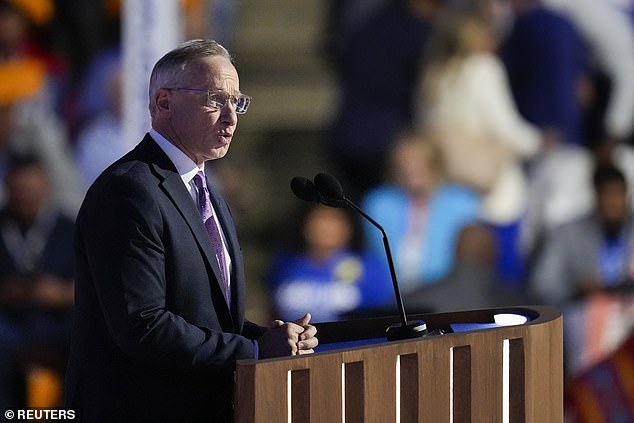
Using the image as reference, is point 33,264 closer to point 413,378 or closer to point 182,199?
point 182,199

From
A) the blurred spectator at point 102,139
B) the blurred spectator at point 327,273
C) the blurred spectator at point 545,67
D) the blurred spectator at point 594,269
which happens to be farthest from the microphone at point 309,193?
the blurred spectator at point 545,67

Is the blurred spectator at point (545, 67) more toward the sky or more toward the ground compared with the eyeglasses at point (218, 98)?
more toward the sky

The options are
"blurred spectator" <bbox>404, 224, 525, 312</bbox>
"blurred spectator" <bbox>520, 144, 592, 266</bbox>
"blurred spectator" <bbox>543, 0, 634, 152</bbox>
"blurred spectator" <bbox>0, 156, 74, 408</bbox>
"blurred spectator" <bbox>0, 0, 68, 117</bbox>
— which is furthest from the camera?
"blurred spectator" <bbox>543, 0, 634, 152</bbox>

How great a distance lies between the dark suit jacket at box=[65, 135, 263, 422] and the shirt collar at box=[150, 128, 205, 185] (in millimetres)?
12

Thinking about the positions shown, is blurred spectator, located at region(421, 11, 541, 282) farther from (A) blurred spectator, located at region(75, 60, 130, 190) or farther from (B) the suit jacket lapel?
(B) the suit jacket lapel

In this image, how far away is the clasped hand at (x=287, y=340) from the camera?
2.95 m

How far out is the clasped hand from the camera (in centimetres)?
295

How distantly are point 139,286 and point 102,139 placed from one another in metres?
4.60

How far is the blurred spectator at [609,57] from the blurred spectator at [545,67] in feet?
0.30

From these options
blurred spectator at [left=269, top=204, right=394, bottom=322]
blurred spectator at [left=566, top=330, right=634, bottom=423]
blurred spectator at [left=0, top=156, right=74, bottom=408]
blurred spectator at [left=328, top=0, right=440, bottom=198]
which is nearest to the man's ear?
blurred spectator at [left=566, top=330, right=634, bottom=423]

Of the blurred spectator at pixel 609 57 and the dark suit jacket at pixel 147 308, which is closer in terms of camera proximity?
the dark suit jacket at pixel 147 308

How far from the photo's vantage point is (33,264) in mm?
7117

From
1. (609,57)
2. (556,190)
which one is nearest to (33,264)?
(556,190)

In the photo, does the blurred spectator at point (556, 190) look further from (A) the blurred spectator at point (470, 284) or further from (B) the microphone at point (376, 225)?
(B) the microphone at point (376, 225)
